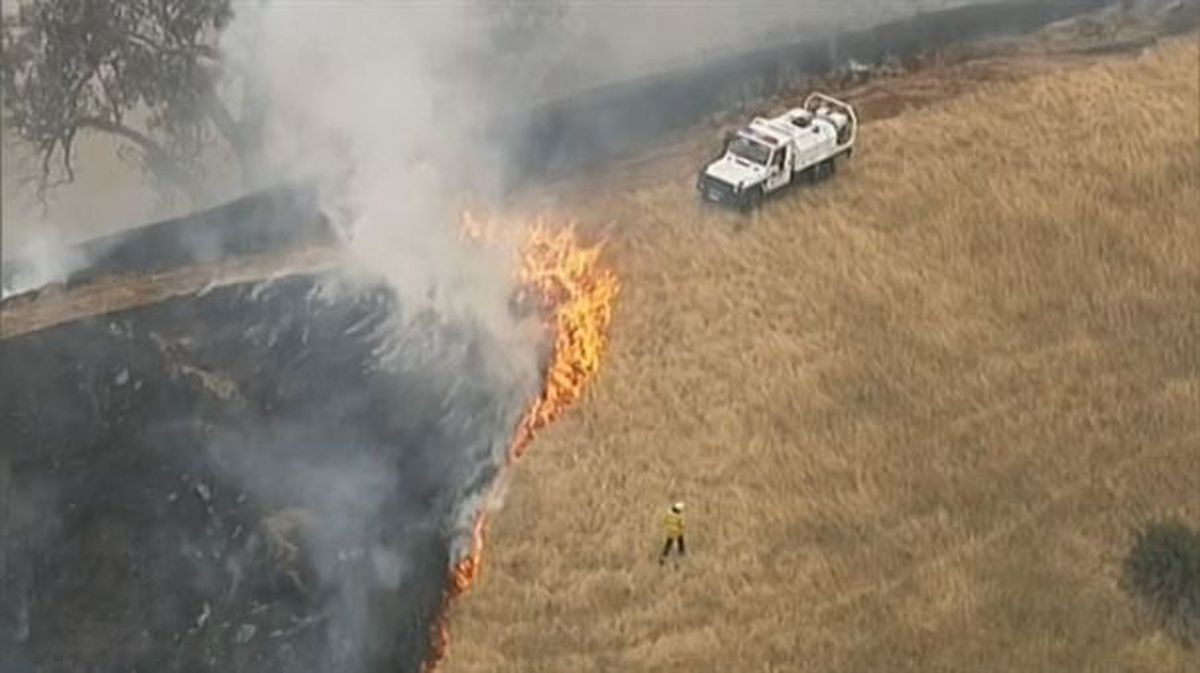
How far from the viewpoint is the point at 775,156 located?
2312 cm

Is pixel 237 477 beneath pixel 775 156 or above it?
beneath

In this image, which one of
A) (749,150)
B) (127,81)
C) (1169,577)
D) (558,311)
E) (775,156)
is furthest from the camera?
(127,81)

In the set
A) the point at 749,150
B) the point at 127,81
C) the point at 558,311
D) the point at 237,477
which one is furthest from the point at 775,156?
the point at 127,81

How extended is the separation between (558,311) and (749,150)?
3437 mm

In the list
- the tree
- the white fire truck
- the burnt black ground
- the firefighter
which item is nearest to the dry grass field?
the firefighter

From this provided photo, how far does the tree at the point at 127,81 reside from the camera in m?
27.6

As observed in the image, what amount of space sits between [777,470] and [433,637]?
15.1 ft

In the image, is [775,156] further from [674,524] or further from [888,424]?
[674,524]

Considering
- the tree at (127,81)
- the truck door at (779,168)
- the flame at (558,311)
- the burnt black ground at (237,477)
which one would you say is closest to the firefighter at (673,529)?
the flame at (558,311)

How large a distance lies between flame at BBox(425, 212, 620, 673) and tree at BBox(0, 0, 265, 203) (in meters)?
6.39

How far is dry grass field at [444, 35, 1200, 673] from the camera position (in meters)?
20.0

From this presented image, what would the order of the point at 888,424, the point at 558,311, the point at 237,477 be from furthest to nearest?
the point at 558,311
the point at 888,424
the point at 237,477

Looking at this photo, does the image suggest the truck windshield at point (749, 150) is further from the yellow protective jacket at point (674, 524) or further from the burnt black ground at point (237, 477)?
the yellow protective jacket at point (674, 524)

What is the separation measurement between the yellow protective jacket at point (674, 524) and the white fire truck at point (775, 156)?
5100mm
